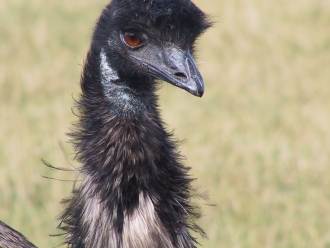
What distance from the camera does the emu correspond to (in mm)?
3240

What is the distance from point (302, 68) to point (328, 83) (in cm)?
40

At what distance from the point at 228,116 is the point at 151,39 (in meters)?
3.66

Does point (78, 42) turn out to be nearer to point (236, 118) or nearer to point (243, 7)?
point (243, 7)

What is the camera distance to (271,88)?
756cm

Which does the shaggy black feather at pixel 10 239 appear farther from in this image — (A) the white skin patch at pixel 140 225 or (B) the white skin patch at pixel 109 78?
(B) the white skin patch at pixel 109 78

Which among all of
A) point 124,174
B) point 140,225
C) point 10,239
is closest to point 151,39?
point 124,174

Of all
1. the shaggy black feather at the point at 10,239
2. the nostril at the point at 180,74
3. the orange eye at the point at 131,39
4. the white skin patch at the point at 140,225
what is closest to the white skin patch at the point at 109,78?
the orange eye at the point at 131,39

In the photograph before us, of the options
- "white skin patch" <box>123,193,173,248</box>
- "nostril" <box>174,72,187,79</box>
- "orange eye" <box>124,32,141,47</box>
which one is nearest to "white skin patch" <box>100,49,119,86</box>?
"orange eye" <box>124,32,141,47</box>

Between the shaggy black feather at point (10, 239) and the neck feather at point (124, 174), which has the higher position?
the neck feather at point (124, 174)

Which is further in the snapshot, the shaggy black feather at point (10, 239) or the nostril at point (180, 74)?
the shaggy black feather at point (10, 239)

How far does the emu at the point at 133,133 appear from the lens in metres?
3.24

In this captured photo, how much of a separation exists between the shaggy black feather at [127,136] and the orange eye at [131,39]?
3 centimetres

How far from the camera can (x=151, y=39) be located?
3.38 m

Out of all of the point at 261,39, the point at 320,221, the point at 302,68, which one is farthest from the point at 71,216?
Result: the point at 261,39
